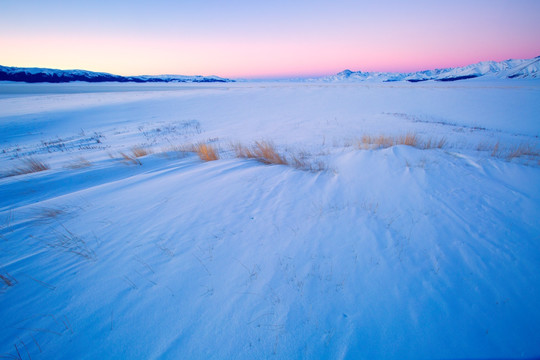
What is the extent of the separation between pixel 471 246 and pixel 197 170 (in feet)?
13.5

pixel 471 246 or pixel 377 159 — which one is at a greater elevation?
pixel 377 159

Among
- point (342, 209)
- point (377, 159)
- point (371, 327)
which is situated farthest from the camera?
point (377, 159)

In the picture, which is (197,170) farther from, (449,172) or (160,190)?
(449,172)

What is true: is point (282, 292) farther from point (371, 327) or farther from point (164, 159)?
point (164, 159)

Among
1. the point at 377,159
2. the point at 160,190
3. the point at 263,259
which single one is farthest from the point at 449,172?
the point at 160,190

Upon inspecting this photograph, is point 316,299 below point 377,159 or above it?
below

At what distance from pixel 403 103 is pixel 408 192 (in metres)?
21.4

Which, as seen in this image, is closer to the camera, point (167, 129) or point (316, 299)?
point (316, 299)

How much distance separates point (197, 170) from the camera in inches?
158

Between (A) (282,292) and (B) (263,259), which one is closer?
(A) (282,292)

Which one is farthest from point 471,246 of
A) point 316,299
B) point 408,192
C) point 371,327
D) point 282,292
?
point 282,292

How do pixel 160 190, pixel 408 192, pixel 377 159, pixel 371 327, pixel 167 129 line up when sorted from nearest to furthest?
pixel 371 327, pixel 408 192, pixel 160 190, pixel 377 159, pixel 167 129

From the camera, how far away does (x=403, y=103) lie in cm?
1958

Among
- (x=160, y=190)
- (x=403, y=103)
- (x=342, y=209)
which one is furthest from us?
(x=403, y=103)
